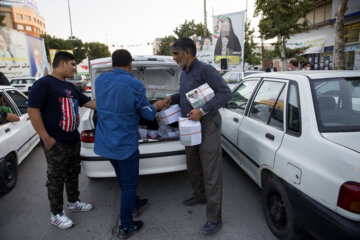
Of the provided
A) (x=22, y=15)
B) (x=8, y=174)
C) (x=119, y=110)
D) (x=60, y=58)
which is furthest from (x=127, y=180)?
(x=22, y=15)

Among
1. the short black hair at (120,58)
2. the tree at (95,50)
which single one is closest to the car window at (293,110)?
the short black hair at (120,58)

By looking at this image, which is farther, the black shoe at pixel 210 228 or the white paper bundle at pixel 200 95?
the black shoe at pixel 210 228

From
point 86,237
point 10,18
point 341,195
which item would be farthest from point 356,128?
point 10,18

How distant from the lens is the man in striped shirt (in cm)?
221

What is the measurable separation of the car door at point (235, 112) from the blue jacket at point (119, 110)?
157cm

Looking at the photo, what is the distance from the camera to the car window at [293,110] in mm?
2049

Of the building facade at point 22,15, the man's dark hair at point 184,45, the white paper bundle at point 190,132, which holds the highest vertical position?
the building facade at point 22,15

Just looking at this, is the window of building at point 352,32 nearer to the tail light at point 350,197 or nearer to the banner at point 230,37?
the banner at point 230,37

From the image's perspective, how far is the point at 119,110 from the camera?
2064 millimetres

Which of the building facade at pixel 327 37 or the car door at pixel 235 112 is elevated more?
the building facade at pixel 327 37

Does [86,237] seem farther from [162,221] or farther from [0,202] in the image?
[0,202]

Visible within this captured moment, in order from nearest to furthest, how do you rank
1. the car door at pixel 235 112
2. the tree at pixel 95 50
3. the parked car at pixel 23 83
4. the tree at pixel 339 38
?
the car door at pixel 235 112 < the tree at pixel 339 38 < the parked car at pixel 23 83 < the tree at pixel 95 50

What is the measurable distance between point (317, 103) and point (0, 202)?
13.0 ft

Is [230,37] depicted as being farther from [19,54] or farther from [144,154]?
[19,54]
